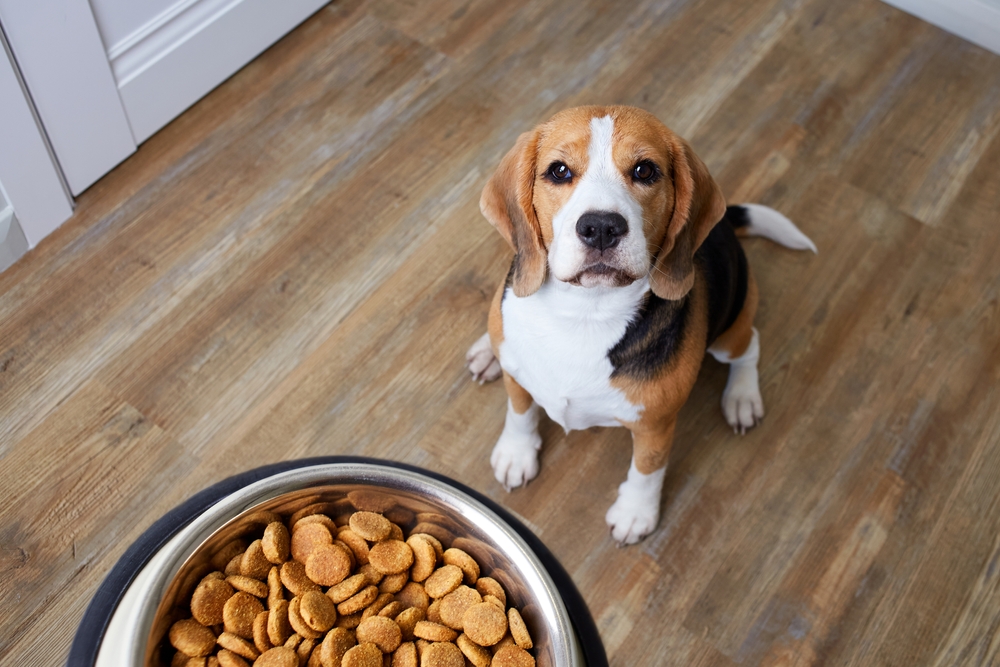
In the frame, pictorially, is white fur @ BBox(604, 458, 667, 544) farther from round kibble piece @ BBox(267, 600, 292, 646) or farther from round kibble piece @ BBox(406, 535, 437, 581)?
round kibble piece @ BBox(267, 600, 292, 646)

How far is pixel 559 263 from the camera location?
1553mm

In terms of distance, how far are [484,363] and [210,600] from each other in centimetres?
119

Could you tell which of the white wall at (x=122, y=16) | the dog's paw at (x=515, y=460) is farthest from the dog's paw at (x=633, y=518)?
the white wall at (x=122, y=16)

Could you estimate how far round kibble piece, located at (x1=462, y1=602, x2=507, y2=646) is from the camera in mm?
1385

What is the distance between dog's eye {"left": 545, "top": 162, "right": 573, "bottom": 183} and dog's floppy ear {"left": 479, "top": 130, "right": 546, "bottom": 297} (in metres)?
0.06

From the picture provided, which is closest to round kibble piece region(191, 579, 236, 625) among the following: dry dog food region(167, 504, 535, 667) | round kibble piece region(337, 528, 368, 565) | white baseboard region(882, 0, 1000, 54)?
dry dog food region(167, 504, 535, 667)

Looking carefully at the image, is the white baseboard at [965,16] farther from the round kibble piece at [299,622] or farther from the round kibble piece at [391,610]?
the round kibble piece at [299,622]

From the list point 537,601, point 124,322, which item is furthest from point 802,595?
point 124,322

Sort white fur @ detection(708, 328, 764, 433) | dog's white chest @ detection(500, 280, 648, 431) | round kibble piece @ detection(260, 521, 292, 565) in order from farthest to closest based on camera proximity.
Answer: white fur @ detection(708, 328, 764, 433)
dog's white chest @ detection(500, 280, 648, 431)
round kibble piece @ detection(260, 521, 292, 565)

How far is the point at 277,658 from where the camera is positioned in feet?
4.50

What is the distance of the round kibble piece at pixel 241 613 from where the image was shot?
1.38 m

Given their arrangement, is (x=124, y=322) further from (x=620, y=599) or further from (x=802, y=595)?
(x=802, y=595)

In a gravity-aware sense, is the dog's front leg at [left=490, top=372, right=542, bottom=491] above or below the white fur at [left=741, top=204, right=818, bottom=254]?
below

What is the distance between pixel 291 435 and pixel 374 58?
150cm
